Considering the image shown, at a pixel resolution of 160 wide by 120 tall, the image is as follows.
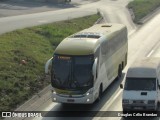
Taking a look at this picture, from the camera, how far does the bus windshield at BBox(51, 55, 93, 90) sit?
82.2ft

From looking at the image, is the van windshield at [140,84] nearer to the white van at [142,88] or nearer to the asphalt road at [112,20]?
the white van at [142,88]

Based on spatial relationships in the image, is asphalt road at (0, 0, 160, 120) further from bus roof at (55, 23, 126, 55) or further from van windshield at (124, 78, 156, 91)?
bus roof at (55, 23, 126, 55)

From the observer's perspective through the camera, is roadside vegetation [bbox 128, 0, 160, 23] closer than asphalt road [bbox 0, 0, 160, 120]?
No

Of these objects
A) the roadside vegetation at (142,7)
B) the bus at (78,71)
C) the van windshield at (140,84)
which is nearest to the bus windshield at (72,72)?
the bus at (78,71)

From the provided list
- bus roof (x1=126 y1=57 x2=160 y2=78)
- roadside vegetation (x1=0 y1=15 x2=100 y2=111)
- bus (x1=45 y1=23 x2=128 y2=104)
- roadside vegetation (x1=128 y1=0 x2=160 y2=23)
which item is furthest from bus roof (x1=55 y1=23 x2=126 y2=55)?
roadside vegetation (x1=128 y1=0 x2=160 y2=23)

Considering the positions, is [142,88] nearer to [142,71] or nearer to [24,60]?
[142,71]

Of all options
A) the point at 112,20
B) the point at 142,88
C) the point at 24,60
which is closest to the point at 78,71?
the point at 142,88

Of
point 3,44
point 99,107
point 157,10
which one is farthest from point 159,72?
point 157,10

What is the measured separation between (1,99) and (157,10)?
170 feet

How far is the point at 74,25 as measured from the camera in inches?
2052

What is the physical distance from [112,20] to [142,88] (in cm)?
3792

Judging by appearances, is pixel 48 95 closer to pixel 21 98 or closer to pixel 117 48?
pixel 21 98

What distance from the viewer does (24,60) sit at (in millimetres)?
32906

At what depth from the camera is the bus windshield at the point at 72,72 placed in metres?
25.0
